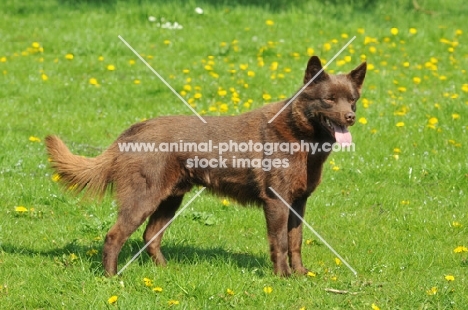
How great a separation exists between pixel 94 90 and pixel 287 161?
5.81 metres

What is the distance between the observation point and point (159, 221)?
6.40 metres

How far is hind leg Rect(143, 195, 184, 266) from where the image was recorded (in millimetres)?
6301

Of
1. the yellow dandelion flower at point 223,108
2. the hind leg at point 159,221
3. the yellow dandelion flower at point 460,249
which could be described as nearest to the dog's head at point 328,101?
the hind leg at point 159,221

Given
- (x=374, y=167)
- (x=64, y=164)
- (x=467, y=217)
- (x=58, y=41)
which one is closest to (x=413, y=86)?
(x=374, y=167)

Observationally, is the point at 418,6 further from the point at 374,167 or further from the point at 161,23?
the point at 374,167

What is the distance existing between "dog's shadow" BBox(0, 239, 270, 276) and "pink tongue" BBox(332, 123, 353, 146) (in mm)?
1155

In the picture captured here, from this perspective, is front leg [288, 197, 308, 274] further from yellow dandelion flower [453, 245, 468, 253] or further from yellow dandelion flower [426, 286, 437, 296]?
yellow dandelion flower [453, 245, 468, 253]

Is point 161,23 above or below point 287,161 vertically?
below

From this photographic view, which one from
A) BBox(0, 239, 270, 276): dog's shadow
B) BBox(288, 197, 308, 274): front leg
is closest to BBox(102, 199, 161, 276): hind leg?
BBox(0, 239, 270, 276): dog's shadow

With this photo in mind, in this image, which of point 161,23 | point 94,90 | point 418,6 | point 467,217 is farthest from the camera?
point 418,6

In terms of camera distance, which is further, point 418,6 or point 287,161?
point 418,6

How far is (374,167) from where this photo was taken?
845 centimetres

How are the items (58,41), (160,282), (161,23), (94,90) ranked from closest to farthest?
(160,282)
(94,90)
(58,41)
(161,23)

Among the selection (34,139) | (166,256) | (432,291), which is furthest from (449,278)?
(34,139)
